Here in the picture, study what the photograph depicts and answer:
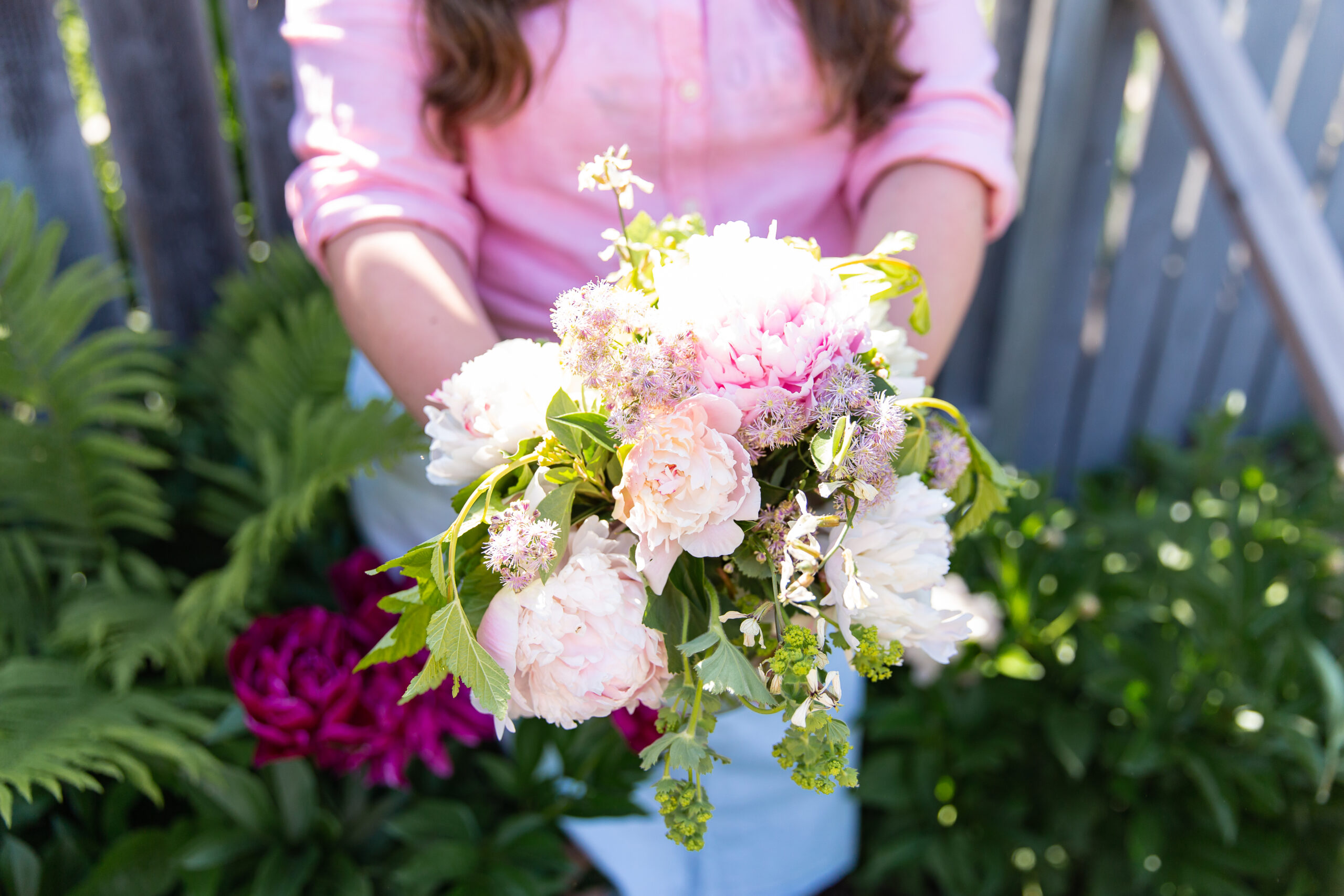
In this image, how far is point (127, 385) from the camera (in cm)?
129

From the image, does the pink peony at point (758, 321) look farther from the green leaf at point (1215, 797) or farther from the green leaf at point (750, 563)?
the green leaf at point (1215, 797)

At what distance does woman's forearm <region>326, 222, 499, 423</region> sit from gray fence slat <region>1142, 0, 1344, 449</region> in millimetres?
1320

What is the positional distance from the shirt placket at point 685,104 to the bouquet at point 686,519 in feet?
1.42

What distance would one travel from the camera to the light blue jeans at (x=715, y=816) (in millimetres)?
1281

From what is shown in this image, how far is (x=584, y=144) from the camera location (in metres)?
1.09

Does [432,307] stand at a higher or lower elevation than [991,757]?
higher

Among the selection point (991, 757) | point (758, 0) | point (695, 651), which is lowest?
point (991, 757)

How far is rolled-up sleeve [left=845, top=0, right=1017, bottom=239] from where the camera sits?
1.12 m

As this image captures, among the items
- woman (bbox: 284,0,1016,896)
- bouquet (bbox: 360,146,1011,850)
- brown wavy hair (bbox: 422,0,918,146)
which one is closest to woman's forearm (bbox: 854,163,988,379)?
woman (bbox: 284,0,1016,896)

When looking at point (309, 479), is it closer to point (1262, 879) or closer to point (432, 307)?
point (432, 307)

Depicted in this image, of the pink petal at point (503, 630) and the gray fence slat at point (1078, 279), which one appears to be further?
the gray fence slat at point (1078, 279)

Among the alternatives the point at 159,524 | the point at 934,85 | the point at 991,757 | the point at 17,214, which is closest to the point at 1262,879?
the point at 991,757

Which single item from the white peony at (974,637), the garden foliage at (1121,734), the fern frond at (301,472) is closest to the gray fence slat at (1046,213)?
the garden foliage at (1121,734)

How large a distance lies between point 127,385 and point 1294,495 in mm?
2722
